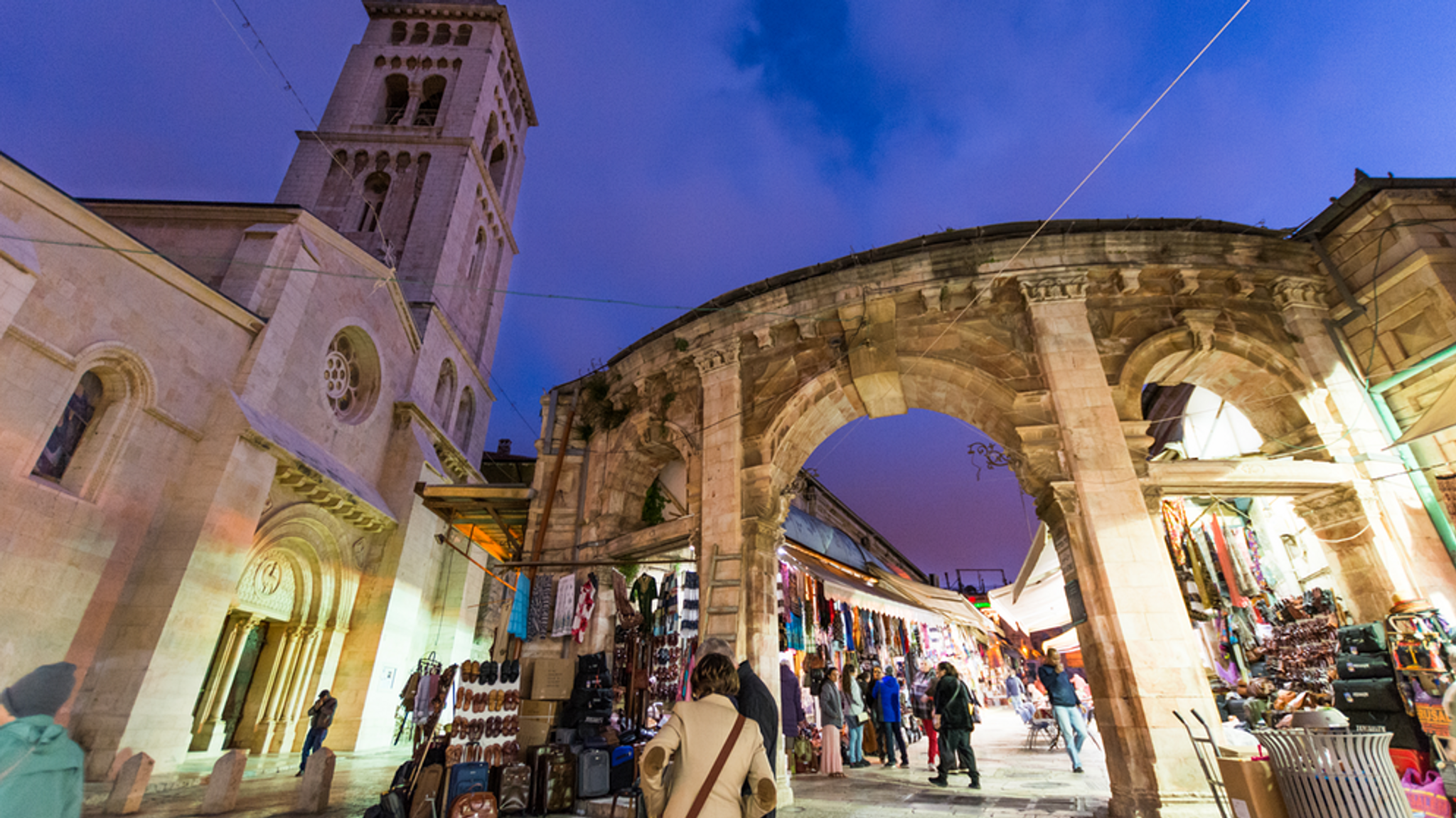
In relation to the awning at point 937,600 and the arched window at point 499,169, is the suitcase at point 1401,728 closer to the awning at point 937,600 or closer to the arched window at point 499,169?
the awning at point 937,600

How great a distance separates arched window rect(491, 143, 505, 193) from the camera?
31.0 meters

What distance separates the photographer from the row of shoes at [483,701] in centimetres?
625

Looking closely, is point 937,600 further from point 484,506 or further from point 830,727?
point 484,506

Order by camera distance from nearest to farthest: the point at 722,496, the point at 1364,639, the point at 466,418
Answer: the point at 1364,639 → the point at 722,496 → the point at 466,418

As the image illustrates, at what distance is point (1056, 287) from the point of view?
8.34 metres

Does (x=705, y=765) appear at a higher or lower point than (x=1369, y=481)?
lower

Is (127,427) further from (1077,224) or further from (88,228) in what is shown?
(1077,224)

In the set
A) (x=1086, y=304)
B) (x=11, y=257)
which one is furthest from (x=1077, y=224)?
(x=11, y=257)

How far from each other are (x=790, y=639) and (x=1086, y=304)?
23.4ft

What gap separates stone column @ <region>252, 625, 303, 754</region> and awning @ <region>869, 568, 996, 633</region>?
1372cm

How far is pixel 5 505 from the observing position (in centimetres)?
809

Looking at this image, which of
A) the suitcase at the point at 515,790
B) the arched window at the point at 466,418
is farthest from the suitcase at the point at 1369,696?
the arched window at the point at 466,418

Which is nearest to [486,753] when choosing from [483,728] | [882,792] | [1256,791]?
[483,728]

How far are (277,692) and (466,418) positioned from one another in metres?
12.1
